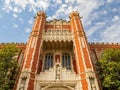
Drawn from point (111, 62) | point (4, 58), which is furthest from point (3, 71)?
point (111, 62)

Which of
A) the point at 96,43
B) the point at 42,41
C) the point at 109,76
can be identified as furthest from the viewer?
the point at 96,43

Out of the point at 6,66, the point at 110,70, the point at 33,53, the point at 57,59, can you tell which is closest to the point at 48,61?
the point at 57,59

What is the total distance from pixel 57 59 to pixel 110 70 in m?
7.07

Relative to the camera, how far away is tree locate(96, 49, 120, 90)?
59.0 ft

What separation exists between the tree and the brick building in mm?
1223

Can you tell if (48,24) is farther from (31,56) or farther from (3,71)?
(3,71)

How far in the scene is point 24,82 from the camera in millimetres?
17234

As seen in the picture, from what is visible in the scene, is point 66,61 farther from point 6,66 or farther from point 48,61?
point 6,66

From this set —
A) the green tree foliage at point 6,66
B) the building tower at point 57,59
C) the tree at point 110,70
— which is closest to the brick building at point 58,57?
the building tower at point 57,59

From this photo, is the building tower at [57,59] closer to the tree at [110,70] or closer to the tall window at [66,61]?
the tall window at [66,61]

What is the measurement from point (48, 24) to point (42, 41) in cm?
520

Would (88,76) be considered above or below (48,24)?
below

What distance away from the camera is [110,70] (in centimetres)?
1880

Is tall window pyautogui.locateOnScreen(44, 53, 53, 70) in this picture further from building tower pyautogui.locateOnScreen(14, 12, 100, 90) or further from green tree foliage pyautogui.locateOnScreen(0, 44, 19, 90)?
green tree foliage pyautogui.locateOnScreen(0, 44, 19, 90)
